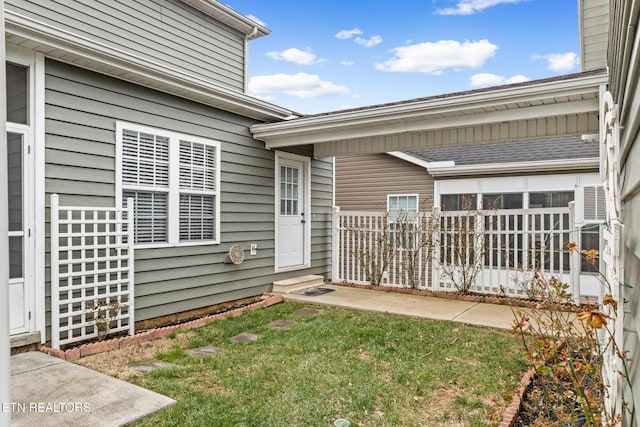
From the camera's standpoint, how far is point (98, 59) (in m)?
4.16

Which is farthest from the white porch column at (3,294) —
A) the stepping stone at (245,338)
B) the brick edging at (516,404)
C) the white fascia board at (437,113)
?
the white fascia board at (437,113)

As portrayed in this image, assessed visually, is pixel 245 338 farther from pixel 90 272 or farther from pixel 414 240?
pixel 414 240

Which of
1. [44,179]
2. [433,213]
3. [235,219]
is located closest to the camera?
[44,179]

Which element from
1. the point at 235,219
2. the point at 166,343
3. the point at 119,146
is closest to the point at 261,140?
the point at 235,219

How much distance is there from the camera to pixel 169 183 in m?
5.11

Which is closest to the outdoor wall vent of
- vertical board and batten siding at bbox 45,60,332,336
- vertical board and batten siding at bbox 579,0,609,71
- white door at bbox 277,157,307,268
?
vertical board and batten siding at bbox 45,60,332,336

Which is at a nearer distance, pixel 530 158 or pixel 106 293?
pixel 106 293

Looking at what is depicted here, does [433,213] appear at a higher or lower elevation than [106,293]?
higher

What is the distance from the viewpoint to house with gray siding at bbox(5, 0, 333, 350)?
3.78 metres

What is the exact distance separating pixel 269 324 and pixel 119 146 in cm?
270

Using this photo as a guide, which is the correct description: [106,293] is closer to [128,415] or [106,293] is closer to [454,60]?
[128,415]

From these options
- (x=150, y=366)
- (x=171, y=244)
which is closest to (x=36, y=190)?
(x=171, y=244)

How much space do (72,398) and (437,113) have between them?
459 centimetres

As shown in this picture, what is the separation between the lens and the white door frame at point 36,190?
12.3ft
